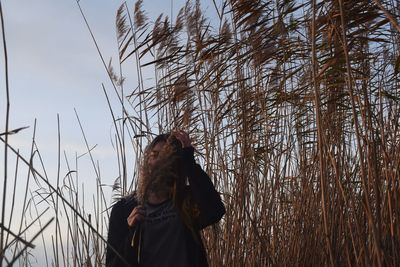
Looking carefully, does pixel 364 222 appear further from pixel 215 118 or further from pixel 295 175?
pixel 215 118

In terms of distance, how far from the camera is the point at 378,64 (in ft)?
11.3

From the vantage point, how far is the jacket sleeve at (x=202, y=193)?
2.54m

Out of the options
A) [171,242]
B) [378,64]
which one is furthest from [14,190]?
[378,64]

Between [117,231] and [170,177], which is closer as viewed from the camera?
[170,177]

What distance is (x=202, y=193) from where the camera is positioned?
2.54 m

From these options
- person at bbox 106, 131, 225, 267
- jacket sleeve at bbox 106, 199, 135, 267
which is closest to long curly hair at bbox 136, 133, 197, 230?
person at bbox 106, 131, 225, 267

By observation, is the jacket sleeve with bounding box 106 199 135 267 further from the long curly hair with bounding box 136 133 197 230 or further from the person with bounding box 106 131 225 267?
the long curly hair with bounding box 136 133 197 230

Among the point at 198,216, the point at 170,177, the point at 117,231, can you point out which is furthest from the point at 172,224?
the point at 170,177

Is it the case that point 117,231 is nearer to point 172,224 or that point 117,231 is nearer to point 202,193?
point 172,224

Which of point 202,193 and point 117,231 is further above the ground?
point 202,193

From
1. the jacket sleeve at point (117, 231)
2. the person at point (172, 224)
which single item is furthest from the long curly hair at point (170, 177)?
the jacket sleeve at point (117, 231)

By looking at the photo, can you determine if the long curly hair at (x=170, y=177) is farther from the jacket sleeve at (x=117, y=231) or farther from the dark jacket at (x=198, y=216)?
the jacket sleeve at (x=117, y=231)

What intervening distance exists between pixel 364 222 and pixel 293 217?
1.91 ft

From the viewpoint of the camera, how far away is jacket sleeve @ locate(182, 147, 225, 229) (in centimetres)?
254
